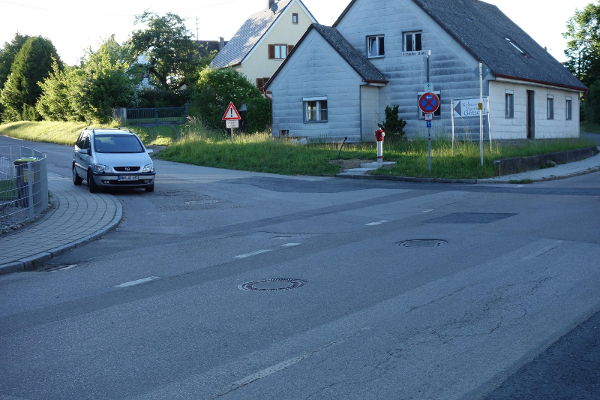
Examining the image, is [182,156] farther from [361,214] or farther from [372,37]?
[361,214]

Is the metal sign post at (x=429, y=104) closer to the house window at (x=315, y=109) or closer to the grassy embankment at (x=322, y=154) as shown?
the grassy embankment at (x=322, y=154)

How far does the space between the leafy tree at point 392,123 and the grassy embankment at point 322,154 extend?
2.82ft

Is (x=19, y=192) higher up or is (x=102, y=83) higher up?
(x=102, y=83)

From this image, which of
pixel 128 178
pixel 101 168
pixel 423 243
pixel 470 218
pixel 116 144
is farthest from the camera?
pixel 116 144

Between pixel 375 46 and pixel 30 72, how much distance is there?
1558 inches

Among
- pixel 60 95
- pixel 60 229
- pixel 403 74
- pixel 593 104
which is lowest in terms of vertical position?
pixel 60 229

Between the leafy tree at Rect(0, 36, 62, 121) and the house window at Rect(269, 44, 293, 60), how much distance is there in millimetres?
20520

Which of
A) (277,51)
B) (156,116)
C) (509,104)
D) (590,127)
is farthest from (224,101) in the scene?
(590,127)

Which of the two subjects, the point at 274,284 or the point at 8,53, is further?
the point at 8,53

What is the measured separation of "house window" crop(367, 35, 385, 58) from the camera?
114ft

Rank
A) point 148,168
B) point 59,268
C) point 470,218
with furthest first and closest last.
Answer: point 148,168 < point 470,218 < point 59,268

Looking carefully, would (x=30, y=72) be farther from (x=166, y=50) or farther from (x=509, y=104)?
(x=509, y=104)

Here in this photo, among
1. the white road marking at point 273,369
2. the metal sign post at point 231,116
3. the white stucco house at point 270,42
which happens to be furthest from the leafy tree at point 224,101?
the white road marking at point 273,369

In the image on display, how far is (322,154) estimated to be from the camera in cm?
2655
